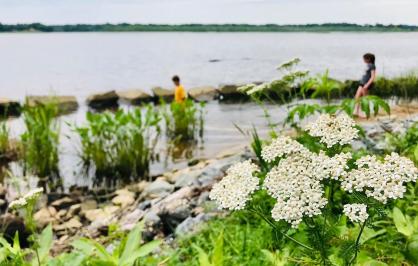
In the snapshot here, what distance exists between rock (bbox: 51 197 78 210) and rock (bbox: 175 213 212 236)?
446 cm

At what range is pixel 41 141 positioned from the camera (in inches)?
424

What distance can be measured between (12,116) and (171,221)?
16748 mm

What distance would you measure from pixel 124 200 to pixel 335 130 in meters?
8.05

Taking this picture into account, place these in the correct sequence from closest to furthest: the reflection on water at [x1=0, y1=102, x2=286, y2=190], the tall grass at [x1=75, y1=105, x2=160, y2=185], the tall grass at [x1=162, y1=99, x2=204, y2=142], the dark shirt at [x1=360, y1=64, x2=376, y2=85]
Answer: the tall grass at [x1=75, y1=105, x2=160, y2=185] → the reflection on water at [x1=0, y1=102, x2=286, y2=190] → the tall grass at [x1=162, y1=99, x2=204, y2=142] → the dark shirt at [x1=360, y1=64, x2=376, y2=85]

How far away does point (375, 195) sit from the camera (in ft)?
6.32

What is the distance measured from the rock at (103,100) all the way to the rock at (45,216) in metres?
16.0

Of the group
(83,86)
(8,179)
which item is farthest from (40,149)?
(83,86)

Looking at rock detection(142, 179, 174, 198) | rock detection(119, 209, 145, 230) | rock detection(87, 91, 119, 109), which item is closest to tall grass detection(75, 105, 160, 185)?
rock detection(142, 179, 174, 198)

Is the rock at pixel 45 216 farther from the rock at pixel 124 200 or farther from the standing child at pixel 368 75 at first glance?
the standing child at pixel 368 75

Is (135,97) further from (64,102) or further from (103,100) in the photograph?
(64,102)

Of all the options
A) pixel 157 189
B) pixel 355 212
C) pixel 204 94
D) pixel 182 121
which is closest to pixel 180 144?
pixel 182 121

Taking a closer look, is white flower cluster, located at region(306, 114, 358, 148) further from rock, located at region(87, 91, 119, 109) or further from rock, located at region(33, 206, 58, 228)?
rock, located at region(87, 91, 119, 109)

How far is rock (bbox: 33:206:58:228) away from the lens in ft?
30.1

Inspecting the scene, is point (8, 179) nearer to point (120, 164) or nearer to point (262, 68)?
point (120, 164)
